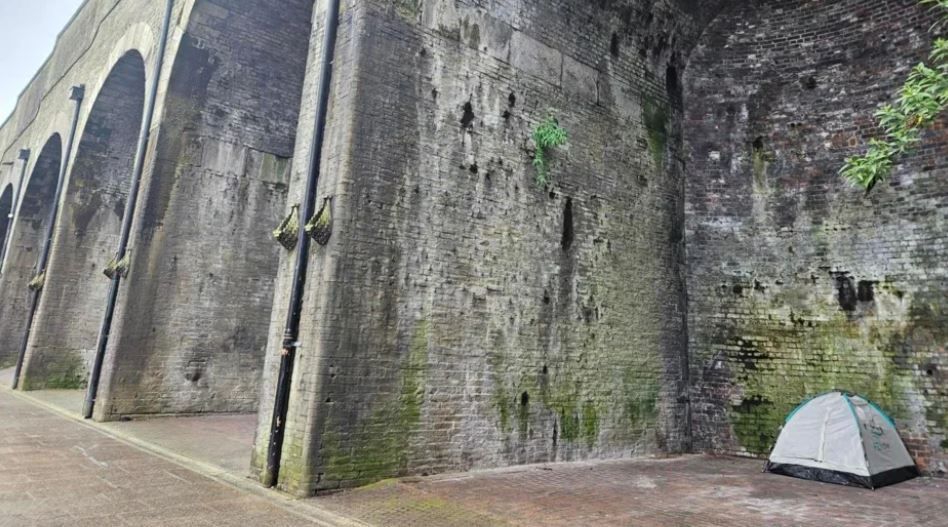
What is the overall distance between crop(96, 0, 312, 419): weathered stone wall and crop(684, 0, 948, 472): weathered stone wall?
8098 mm

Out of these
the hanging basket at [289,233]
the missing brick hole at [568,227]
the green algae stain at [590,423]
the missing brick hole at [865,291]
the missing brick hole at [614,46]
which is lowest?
the green algae stain at [590,423]

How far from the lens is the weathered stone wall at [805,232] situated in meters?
8.11

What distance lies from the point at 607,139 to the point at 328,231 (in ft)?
16.8

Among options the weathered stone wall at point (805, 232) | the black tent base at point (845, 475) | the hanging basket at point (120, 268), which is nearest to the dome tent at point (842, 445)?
the black tent base at point (845, 475)

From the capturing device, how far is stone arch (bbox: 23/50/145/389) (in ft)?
43.1

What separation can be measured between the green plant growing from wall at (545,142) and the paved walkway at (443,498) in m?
3.95

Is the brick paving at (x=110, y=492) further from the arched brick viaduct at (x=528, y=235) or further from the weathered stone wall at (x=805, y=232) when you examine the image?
the weathered stone wall at (x=805, y=232)

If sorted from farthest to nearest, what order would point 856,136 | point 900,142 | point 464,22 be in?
point 856,136, point 464,22, point 900,142

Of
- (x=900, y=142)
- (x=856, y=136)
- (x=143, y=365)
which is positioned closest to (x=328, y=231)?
(x=900, y=142)

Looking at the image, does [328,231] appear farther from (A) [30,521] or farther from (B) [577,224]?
(B) [577,224]

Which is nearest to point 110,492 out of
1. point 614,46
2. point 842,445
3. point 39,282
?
point 842,445

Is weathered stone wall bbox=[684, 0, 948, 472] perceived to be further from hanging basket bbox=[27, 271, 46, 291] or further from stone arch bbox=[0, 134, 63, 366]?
stone arch bbox=[0, 134, 63, 366]

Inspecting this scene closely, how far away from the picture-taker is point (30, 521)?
170 inches

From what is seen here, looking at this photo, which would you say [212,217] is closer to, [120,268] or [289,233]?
[120,268]
